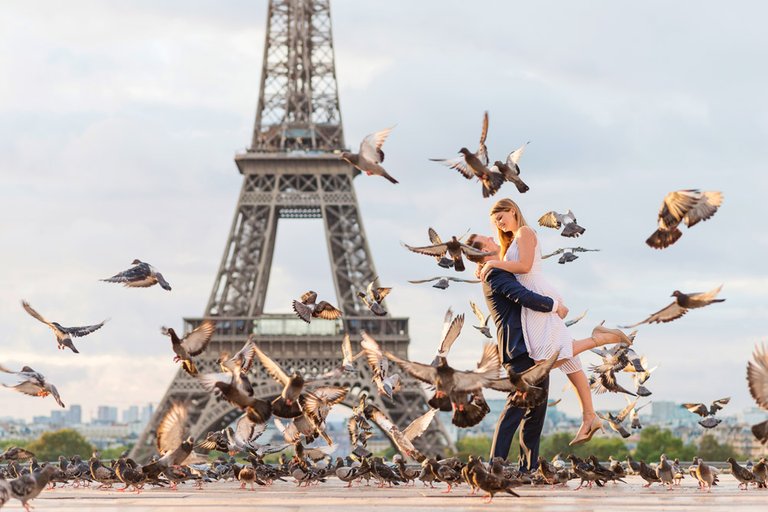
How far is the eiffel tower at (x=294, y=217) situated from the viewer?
5712 centimetres

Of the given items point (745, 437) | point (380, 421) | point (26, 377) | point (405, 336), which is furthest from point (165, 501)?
point (745, 437)

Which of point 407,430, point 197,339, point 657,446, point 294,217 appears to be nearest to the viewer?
point 407,430

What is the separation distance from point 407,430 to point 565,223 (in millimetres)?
4606

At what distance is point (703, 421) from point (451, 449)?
32.8 meters

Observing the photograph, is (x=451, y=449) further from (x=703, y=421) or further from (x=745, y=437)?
(x=745, y=437)

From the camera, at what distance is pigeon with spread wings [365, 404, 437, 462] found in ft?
43.4

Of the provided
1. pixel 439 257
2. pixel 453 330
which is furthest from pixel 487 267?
pixel 439 257

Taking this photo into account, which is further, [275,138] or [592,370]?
[275,138]

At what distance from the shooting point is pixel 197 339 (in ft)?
48.0

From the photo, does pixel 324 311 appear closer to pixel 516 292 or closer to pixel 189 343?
pixel 189 343

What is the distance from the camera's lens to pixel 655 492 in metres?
13.0

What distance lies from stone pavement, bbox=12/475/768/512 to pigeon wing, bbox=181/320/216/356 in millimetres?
1530

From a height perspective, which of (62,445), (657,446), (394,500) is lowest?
(394,500)

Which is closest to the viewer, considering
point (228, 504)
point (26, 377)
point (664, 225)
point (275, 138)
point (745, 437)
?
point (228, 504)
